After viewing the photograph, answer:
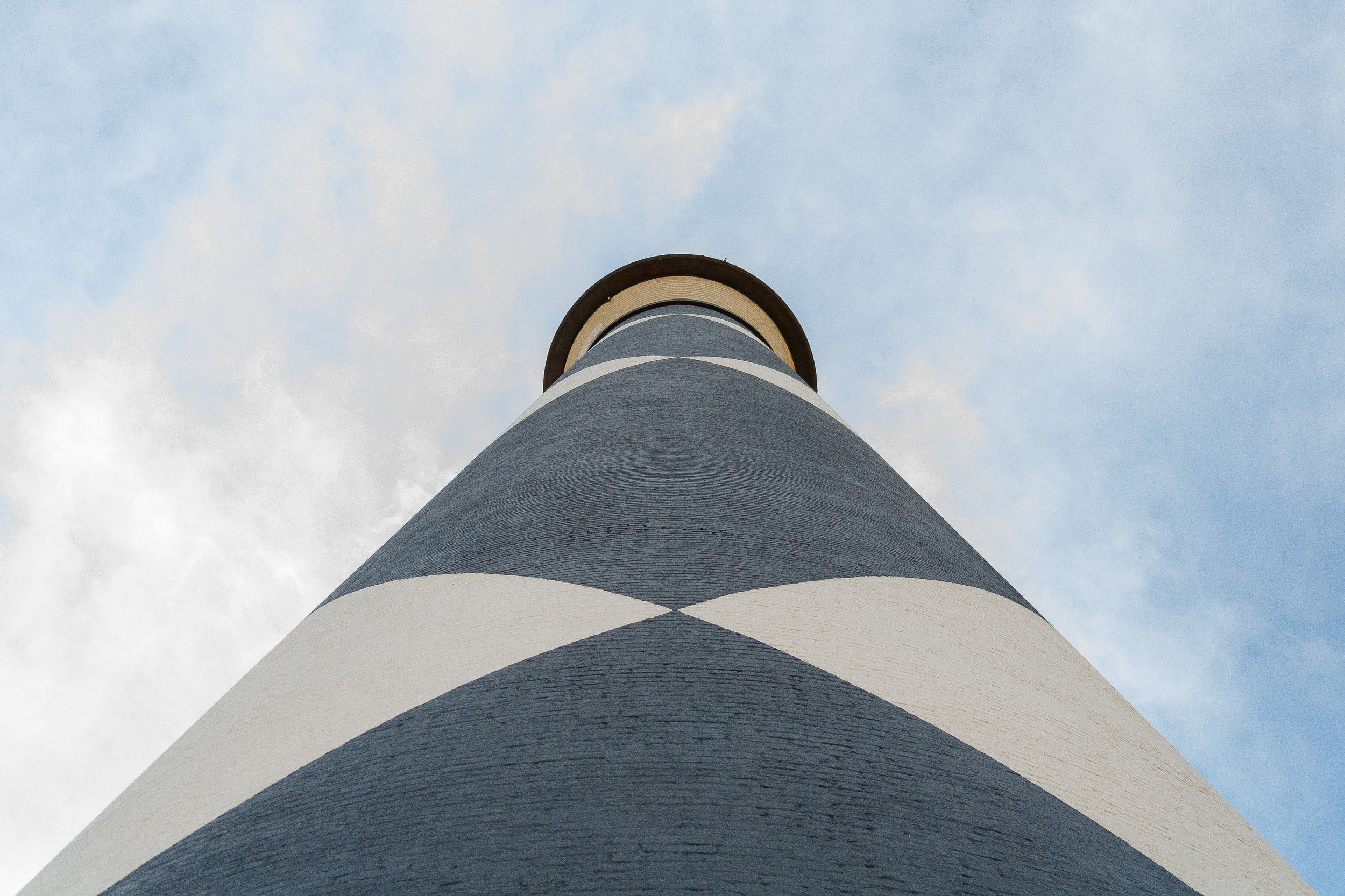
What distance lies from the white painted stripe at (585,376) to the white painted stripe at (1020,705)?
3.08 meters

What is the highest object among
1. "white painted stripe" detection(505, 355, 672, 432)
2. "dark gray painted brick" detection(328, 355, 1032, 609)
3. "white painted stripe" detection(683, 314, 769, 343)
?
"white painted stripe" detection(683, 314, 769, 343)

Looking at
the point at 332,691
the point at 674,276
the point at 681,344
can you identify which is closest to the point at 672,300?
the point at 674,276

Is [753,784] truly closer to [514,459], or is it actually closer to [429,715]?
[429,715]

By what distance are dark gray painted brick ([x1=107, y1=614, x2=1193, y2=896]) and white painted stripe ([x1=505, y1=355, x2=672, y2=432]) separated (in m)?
3.39

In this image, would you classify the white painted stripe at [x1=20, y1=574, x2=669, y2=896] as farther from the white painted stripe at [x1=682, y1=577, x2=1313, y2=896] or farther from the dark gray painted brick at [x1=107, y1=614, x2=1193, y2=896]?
the white painted stripe at [x1=682, y1=577, x2=1313, y2=896]

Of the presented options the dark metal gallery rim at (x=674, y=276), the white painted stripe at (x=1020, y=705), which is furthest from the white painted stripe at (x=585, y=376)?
the dark metal gallery rim at (x=674, y=276)

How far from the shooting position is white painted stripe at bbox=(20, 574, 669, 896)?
1.80 metres

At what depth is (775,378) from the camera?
5535 mm

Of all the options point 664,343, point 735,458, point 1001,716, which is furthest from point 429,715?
point 664,343

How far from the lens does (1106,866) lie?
148cm

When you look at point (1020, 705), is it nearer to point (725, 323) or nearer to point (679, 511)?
point (679, 511)

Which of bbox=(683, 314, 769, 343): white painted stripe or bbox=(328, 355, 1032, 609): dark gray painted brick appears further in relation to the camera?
bbox=(683, 314, 769, 343): white painted stripe

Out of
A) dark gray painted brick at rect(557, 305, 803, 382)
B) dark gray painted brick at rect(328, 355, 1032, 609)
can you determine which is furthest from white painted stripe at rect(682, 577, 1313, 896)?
dark gray painted brick at rect(557, 305, 803, 382)

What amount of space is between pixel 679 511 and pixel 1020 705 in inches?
46.1
